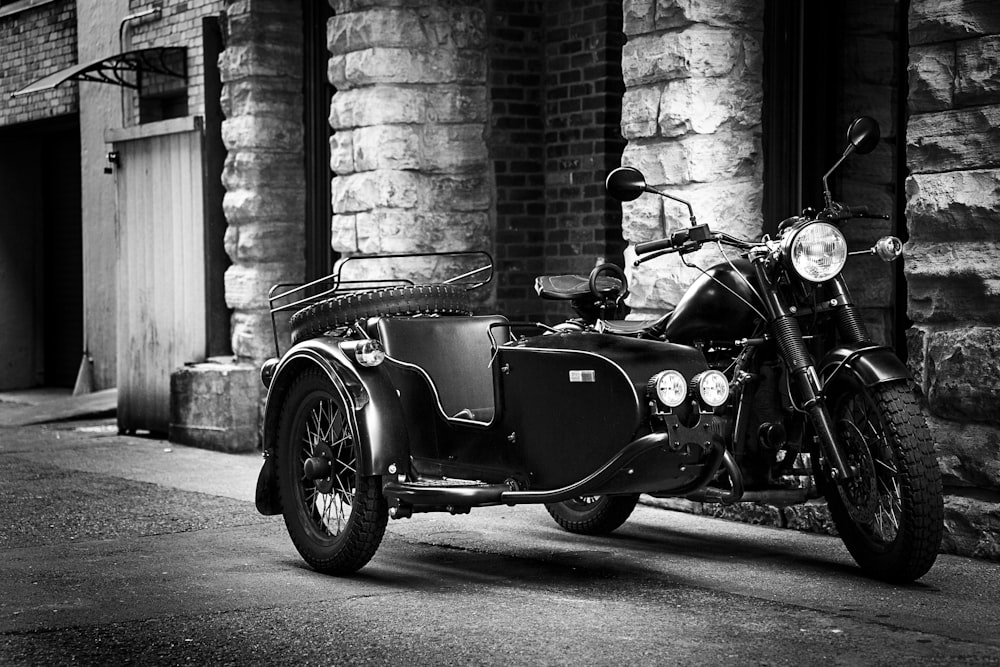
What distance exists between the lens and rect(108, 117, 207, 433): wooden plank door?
1111cm

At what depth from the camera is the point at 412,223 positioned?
9.42 m

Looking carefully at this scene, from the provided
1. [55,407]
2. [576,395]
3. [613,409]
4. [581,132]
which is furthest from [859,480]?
[55,407]

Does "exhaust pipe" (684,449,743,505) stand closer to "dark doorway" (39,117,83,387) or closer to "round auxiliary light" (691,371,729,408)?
"round auxiliary light" (691,371,729,408)

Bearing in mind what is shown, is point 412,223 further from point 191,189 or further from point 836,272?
point 836,272

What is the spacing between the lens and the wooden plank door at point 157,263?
11.1m

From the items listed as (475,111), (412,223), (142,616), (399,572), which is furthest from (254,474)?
(142,616)

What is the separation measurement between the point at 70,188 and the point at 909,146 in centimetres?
1122

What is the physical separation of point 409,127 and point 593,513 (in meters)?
3.50

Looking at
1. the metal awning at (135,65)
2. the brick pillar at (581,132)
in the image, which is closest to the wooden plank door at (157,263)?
the metal awning at (135,65)

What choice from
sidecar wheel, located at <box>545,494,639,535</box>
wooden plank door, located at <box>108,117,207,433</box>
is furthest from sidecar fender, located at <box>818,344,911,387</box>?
wooden plank door, located at <box>108,117,207,433</box>

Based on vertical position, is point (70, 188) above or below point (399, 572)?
above

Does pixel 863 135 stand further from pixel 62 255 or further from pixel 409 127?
pixel 62 255

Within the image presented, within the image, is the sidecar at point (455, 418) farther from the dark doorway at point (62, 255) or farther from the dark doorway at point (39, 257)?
the dark doorway at point (39, 257)

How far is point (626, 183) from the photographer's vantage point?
5730 millimetres
